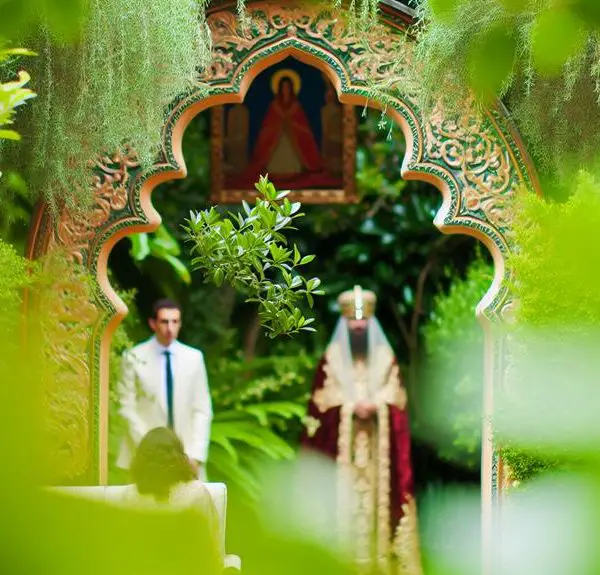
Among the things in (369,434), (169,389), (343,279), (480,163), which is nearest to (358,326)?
(369,434)

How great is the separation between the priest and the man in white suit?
1.03 metres

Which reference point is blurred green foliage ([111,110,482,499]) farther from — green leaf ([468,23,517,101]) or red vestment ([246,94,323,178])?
green leaf ([468,23,517,101])

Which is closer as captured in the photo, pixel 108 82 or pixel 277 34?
pixel 108 82

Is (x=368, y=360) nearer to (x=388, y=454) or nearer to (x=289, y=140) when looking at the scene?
(x=388, y=454)

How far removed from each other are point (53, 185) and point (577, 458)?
4318 millimetres

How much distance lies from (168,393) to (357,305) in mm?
1412

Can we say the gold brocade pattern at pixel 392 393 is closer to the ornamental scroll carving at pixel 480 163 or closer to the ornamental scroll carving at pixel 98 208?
the ornamental scroll carving at pixel 480 163

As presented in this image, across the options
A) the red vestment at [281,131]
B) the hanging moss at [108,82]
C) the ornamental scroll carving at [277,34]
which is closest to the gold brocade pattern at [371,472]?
the red vestment at [281,131]

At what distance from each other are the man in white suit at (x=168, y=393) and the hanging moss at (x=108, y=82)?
1544 millimetres

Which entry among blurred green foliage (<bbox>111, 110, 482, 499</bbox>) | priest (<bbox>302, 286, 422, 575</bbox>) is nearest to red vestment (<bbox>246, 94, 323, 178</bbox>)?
blurred green foliage (<bbox>111, 110, 482, 499</bbox>)

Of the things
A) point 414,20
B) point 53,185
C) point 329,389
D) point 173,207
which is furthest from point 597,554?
point 173,207

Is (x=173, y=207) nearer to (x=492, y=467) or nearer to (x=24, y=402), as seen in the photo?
(x=492, y=467)

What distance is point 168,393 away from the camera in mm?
5883

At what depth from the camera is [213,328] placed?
866cm
